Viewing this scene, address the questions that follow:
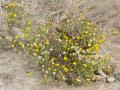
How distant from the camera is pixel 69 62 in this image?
4766mm

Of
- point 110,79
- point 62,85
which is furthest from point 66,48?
point 110,79

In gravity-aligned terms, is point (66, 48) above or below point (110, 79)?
above

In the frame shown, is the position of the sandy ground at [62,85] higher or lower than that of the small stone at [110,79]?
higher

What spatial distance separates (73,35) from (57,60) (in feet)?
2.00

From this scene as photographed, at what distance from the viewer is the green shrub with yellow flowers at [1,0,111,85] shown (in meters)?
4.64

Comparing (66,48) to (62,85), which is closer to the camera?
(62,85)

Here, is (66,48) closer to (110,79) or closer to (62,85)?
(62,85)

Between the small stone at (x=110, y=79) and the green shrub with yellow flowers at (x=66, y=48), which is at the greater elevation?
the green shrub with yellow flowers at (x=66, y=48)

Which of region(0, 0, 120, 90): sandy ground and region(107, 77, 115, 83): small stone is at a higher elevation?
region(0, 0, 120, 90): sandy ground

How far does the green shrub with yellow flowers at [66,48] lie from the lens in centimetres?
464

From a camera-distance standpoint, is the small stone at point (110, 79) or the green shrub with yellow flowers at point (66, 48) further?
the small stone at point (110, 79)

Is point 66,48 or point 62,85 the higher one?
point 66,48

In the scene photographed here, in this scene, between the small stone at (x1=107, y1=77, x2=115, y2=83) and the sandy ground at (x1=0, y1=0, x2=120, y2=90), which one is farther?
the small stone at (x1=107, y1=77, x2=115, y2=83)

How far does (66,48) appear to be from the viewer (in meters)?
4.82
